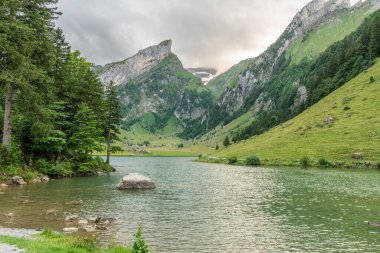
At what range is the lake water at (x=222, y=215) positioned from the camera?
2614 cm

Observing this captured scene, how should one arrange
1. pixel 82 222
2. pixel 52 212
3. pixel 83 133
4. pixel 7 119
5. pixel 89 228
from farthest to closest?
pixel 83 133 < pixel 7 119 < pixel 52 212 < pixel 82 222 < pixel 89 228

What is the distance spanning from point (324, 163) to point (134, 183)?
77.9m

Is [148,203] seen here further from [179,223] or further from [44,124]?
[44,124]

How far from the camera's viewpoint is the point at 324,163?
4478 inches

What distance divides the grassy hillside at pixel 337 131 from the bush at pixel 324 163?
311 centimetres

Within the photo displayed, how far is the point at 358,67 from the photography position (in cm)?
18938

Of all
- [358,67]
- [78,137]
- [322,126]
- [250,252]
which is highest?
[358,67]

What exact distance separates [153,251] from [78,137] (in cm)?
5759

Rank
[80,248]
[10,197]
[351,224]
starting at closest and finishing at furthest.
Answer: [80,248], [351,224], [10,197]

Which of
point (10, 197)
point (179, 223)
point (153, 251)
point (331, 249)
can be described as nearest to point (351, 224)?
point (331, 249)

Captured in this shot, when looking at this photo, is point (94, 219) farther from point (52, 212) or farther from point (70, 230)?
point (52, 212)

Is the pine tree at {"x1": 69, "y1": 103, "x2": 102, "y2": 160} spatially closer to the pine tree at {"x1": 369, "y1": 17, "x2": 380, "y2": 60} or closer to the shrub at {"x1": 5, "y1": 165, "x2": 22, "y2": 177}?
the shrub at {"x1": 5, "y1": 165, "x2": 22, "y2": 177}

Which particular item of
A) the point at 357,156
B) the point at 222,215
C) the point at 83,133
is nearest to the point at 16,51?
the point at 83,133

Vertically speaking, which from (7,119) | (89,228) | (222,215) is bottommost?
(222,215)
